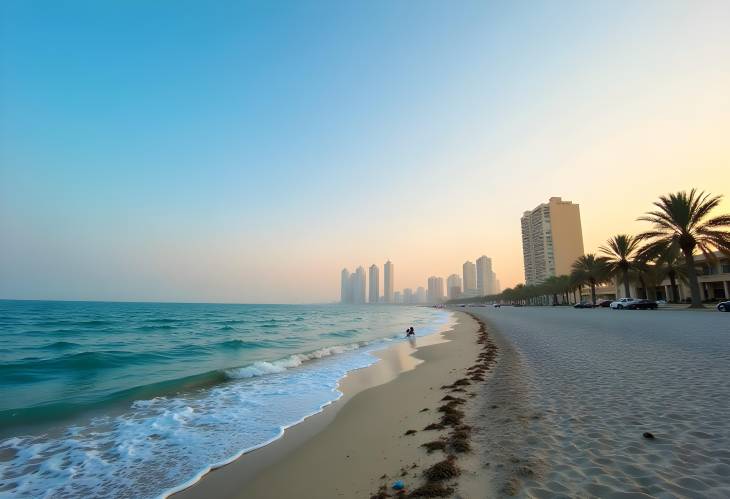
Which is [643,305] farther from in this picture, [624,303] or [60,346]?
[60,346]

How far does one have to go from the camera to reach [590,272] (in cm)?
5956

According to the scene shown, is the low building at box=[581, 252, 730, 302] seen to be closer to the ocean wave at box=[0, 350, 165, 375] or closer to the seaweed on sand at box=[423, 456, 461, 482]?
the seaweed on sand at box=[423, 456, 461, 482]

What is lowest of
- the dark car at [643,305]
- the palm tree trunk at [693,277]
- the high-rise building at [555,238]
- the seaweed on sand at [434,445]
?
the seaweed on sand at [434,445]

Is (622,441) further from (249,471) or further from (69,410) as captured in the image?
(69,410)

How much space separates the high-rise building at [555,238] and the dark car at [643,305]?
372ft

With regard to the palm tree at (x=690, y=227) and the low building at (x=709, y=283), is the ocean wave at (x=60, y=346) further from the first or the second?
the low building at (x=709, y=283)

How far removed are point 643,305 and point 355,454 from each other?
1835 inches

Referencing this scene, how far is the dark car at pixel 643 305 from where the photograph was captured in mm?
38625

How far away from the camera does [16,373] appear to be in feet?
45.4

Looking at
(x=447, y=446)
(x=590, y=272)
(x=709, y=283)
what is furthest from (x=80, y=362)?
(x=709, y=283)

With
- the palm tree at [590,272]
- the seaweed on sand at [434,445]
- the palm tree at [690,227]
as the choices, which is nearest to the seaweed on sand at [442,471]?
the seaweed on sand at [434,445]

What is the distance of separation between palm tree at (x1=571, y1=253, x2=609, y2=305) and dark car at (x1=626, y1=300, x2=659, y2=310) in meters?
11.5

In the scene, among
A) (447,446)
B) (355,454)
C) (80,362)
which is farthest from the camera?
(80,362)

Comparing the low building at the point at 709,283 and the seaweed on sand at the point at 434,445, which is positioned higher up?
→ the low building at the point at 709,283
